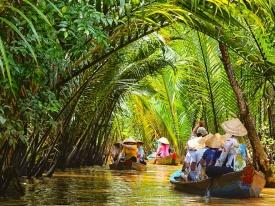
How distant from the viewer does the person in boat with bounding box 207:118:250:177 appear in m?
9.97

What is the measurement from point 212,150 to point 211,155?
0.30ft

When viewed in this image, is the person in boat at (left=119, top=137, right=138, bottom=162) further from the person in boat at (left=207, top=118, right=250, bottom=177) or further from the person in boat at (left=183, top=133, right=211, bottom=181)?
the person in boat at (left=207, top=118, right=250, bottom=177)

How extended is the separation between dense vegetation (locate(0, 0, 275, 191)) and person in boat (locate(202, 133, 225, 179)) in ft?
4.12

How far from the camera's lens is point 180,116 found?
22.4 meters

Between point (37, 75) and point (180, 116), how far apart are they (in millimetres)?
16235

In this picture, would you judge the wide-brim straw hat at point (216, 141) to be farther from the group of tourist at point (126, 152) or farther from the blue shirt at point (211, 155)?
the group of tourist at point (126, 152)

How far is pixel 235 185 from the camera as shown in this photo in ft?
33.2

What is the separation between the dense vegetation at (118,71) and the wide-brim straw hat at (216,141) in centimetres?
121

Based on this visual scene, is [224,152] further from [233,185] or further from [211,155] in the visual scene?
[233,185]

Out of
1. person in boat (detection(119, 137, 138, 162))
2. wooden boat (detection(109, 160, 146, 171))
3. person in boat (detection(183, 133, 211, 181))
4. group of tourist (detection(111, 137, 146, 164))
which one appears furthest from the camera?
person in boat (detection(119, 137, 138, 162))

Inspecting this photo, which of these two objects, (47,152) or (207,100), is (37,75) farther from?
(207,100)

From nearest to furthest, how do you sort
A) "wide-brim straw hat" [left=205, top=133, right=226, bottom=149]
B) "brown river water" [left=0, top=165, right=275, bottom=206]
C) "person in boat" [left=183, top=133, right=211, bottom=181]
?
"brown river water" [left=0, top=165, right=275, bottom=206]
"wide-brim straw hat" [left=205, top=133, right=226, bottom=149]
"person in boat" [left=183, top=133, right=211, bottom=181]

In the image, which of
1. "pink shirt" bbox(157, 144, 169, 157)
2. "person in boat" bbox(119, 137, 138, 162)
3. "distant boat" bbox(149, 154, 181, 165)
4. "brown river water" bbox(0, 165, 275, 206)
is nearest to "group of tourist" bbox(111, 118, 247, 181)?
"brown river water" bbox(0, 165, 275, 206)

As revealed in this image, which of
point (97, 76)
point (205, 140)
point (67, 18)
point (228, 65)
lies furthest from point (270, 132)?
point (67, 18)
